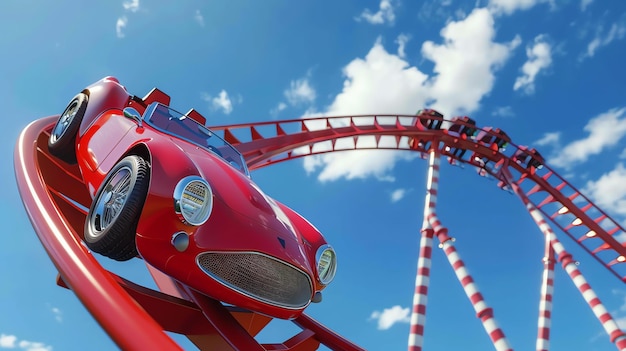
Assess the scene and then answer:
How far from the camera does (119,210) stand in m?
2.43

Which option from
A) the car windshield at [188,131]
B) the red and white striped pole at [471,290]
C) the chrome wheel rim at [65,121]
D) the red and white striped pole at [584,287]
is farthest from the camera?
the red and white striped pole at [584,287]

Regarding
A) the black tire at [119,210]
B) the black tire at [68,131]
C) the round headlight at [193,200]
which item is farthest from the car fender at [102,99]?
the round headlight at [193,200]

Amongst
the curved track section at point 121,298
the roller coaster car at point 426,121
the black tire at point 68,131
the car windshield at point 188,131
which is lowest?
the curved track section at point 121,298

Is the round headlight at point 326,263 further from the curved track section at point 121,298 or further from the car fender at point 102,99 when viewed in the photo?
the car fender at point 102,99

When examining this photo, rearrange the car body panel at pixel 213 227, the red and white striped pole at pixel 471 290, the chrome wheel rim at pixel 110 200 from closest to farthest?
the car body panel at pixel 213 227 → the chrome wheel rim at pixel 110 200 → the red and white striped pole at pixel 471 290

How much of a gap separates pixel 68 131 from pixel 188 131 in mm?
1114

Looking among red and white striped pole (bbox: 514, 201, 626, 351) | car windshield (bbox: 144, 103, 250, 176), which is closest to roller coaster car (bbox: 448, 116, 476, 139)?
red and white striped pole (bbox: 514, 201, 626, 351)

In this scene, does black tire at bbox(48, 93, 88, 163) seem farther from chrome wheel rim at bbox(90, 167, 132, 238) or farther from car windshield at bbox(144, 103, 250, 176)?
chrome wheel rim at bbox(90, 167, 132, 238)

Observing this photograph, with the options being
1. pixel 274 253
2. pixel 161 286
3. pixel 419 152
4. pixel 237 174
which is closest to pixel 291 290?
pixel 274 253

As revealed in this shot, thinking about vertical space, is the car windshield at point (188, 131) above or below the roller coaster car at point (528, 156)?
below

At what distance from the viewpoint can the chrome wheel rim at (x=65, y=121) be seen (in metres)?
4.02

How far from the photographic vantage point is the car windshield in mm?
3471

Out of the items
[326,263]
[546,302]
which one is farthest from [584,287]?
[326,263]

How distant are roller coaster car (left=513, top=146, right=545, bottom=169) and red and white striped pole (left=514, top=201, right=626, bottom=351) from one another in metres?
1.80
